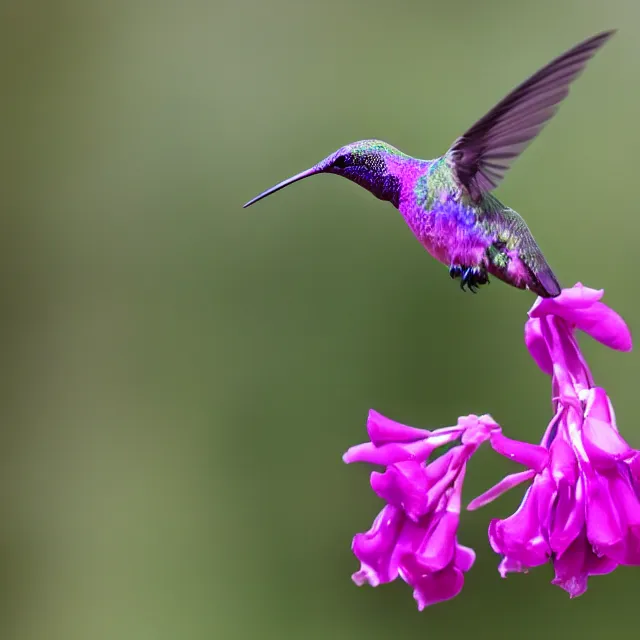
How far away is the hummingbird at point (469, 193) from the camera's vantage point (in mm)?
798

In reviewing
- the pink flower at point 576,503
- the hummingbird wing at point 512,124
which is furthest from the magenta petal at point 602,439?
the hummingbird wing at point 512,124

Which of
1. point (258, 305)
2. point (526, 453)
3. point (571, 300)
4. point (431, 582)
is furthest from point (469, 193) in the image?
point (258, 305)

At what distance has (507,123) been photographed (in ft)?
2.60

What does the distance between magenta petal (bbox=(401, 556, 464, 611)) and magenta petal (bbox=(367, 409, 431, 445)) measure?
111 millimetres

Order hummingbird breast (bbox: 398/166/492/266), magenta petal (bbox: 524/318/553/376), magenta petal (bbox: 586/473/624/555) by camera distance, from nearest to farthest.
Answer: magenta petal (bbox: 586/473/624/555), hummingbird breast (bbox: 398/166/492/266), magenta petal (bbox: 524/318/553/376)

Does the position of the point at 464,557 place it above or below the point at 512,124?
below

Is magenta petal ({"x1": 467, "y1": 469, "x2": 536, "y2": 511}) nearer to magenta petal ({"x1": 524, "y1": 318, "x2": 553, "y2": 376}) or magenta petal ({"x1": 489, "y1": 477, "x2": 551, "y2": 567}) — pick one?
magenta petal ({"x1": 489, "y1": 477, "x2": 551, "y2": 567})

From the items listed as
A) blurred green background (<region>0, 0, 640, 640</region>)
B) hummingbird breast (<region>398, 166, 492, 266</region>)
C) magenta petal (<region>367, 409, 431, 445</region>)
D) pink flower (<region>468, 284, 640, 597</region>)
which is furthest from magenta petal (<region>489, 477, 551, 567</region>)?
blurred green background (<region>0, 0, 640, 640</region>)

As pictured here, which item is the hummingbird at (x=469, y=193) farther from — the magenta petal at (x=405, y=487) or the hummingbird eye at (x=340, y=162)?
the magenta petal at (x=405, y=487)

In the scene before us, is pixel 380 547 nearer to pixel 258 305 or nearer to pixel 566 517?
pixel 566 517

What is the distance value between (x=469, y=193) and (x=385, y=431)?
24 cm

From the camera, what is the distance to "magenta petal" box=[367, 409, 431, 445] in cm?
79

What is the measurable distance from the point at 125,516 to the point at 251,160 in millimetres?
1481

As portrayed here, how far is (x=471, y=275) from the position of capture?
0.80 meters
